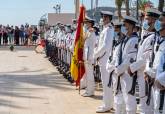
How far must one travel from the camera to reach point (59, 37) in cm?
1800

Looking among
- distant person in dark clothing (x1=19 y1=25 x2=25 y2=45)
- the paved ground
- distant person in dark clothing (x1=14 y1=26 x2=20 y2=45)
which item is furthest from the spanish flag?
distant person in dark clothing (x1=19 y1=25 x2=25 y2=45)

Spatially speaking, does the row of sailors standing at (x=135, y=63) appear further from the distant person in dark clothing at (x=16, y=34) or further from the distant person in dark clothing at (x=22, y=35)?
the distant person in dark clothing at (x=22, y=35)

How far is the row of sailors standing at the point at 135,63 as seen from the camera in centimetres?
637

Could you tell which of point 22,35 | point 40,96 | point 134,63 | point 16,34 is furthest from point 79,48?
point 22,35

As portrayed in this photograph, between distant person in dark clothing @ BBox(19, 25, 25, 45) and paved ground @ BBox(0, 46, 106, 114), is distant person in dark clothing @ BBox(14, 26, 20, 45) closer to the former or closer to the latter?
distant person in dark clothing @ BBox(19, 25, 25, 45)

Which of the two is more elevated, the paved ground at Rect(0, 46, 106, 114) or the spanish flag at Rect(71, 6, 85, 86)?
the spanish flag at Rect(71, 6, 85, 86)

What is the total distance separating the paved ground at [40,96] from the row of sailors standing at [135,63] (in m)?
1.06

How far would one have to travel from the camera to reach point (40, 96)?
1223 centimetres

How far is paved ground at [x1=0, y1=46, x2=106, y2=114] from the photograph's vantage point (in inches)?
412

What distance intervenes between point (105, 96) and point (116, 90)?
1747 millimetres

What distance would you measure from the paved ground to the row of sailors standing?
106 cm

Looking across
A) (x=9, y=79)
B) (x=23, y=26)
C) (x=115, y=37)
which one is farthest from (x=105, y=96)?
(x=23, y=26)

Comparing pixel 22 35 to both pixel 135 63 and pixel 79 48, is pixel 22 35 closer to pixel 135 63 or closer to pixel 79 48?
pixel 79 48

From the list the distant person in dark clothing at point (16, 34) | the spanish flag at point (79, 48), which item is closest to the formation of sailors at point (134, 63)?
the spanish flag at point (79, 48)
